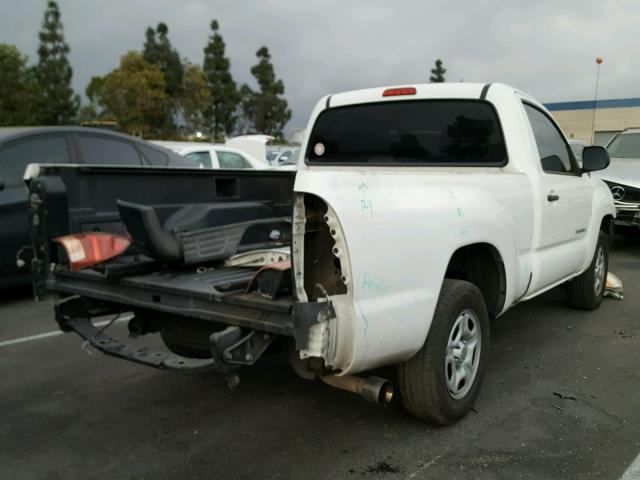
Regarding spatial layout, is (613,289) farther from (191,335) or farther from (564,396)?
(191,335)

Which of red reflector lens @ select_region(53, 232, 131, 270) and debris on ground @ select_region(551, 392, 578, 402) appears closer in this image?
red reflector lens @ select_region(53, 232, 131, 270)

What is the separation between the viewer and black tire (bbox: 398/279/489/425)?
10.1 feet

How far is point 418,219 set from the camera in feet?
9.43

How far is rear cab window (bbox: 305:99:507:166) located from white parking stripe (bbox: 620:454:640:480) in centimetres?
200

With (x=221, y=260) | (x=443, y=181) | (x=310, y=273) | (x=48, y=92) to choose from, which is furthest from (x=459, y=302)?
(x=48, y=92)

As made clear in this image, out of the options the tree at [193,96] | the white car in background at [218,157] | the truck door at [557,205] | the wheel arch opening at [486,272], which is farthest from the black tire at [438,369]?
the tree at [193,96]

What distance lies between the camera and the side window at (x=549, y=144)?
175 inches

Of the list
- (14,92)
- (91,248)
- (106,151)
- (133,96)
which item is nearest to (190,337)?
(91,248)

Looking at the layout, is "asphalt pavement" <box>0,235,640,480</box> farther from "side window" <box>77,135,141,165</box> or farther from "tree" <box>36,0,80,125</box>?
"tree" <box>36,0,80,125</box>

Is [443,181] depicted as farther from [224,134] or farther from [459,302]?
[224,134]

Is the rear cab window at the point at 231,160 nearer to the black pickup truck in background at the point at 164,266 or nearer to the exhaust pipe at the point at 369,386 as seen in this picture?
the black pickup truck in background at the point at 164,266

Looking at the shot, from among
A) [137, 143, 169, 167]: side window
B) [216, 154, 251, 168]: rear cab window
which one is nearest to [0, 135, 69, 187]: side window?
[137, 143, 169, 167]: side window

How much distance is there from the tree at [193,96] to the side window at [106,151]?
132 feet

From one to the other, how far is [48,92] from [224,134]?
1490cm
